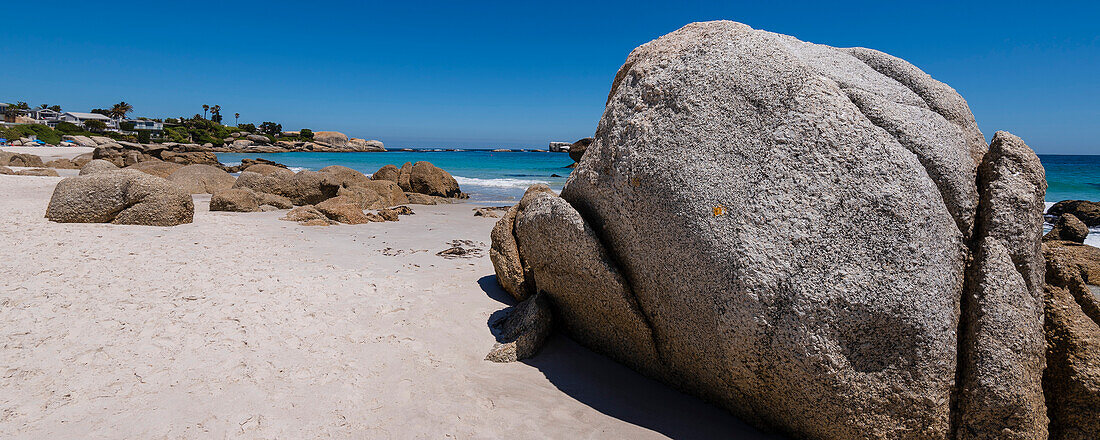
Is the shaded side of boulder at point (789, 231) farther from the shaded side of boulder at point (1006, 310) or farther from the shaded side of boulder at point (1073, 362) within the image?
the shaded side of boulder at point (1073, 362)

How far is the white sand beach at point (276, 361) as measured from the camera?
307 centimetres

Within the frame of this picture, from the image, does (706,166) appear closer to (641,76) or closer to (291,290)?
(641,76)

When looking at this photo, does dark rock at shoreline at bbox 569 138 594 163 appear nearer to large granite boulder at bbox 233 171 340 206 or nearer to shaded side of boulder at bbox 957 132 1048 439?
large granite boulder at bbox 233 171 340 206

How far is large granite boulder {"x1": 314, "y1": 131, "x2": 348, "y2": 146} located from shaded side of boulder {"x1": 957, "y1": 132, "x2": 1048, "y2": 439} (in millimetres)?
107173

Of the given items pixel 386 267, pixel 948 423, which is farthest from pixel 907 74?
pixel 386 267

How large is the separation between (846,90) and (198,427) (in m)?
4.49

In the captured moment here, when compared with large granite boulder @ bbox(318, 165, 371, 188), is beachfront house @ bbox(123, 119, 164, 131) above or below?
above

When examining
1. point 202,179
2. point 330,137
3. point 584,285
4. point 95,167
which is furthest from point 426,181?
point 330,137

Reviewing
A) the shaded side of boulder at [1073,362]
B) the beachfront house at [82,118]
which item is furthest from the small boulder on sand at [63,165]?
the beachfront house at [82,118]

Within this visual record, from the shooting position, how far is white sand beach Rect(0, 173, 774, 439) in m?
3.07

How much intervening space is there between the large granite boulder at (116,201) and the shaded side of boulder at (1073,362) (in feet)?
33.6

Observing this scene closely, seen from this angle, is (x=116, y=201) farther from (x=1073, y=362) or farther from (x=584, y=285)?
(x=1073, y=362)

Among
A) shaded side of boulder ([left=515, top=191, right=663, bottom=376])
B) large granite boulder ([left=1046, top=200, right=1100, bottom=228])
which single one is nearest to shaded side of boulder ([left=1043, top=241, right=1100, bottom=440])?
shaded side of boulder ([left=515, top=191, right=663, bottom=376])

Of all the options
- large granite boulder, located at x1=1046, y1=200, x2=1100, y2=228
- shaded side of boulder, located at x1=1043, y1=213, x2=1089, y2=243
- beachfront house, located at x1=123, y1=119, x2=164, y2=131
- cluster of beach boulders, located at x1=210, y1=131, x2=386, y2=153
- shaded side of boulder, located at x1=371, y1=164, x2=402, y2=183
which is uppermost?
beachfront house, located at x1=123, y1=119, x2=164, y2=131
